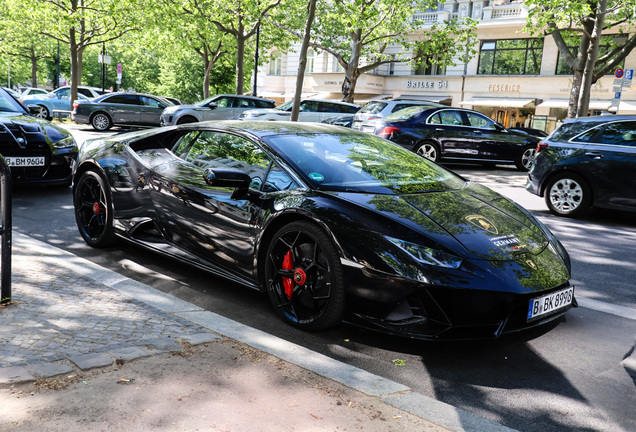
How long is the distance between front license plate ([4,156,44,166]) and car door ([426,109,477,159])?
918 centimetres

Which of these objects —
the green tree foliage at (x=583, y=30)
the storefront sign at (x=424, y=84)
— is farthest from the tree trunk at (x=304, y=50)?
the storefront sign at (x=424, y=84)

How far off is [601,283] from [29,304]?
14.9 ft

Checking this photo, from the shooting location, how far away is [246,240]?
4.17m

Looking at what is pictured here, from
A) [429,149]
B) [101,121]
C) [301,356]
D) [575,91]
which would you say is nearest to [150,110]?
[101,121]

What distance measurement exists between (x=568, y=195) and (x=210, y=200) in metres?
5.95

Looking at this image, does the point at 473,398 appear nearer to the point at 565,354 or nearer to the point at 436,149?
the point at 565,354

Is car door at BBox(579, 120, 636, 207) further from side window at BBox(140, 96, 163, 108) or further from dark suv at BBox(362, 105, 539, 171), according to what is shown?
side window at BBox(140, 96, 163, 108)

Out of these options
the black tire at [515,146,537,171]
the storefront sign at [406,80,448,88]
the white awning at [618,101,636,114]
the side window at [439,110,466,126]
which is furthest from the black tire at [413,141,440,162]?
the storefront sign at [406,80,448,88]

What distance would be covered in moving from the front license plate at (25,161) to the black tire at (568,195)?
283 inches

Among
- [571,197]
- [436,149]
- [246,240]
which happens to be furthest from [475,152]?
[246,240]

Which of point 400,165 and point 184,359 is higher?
point 400,165

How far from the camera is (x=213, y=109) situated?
22359 millimetres

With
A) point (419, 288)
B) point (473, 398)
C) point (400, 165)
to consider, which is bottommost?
point (473, 398)

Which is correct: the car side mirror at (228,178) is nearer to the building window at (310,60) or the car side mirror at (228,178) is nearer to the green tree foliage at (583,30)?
the green tree foliage at (583,30)
